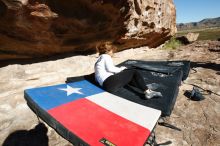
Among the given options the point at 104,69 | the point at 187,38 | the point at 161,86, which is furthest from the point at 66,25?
the point at 187,38

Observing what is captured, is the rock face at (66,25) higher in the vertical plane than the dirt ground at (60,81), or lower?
higher

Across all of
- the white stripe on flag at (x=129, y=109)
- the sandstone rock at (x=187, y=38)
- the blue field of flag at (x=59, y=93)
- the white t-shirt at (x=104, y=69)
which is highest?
the white t-shirt at (x=104, y=69)

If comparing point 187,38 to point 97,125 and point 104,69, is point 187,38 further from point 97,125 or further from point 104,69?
point 97,125

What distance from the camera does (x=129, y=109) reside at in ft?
9.63

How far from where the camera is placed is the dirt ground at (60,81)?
3109 millimetres

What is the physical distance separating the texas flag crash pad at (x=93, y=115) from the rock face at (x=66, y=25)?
1.79 m

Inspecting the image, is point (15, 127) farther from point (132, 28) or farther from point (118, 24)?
point (132, 28)

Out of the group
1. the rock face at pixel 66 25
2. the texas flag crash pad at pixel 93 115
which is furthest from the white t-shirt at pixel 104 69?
the rock face at pixel 66 25

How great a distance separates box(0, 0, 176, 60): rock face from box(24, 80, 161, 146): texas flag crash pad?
5.86 feet

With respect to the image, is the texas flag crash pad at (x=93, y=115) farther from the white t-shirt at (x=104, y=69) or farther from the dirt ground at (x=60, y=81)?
the dirt ground at (x=60, y=81)

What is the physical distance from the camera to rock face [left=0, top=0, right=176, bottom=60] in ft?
13.8

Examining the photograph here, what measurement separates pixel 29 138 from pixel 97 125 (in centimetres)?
135

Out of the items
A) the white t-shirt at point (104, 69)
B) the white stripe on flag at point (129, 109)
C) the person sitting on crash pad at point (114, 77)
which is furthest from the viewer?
the white t-shirt at point (104, 69)

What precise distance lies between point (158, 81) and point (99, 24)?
2.59 meters
